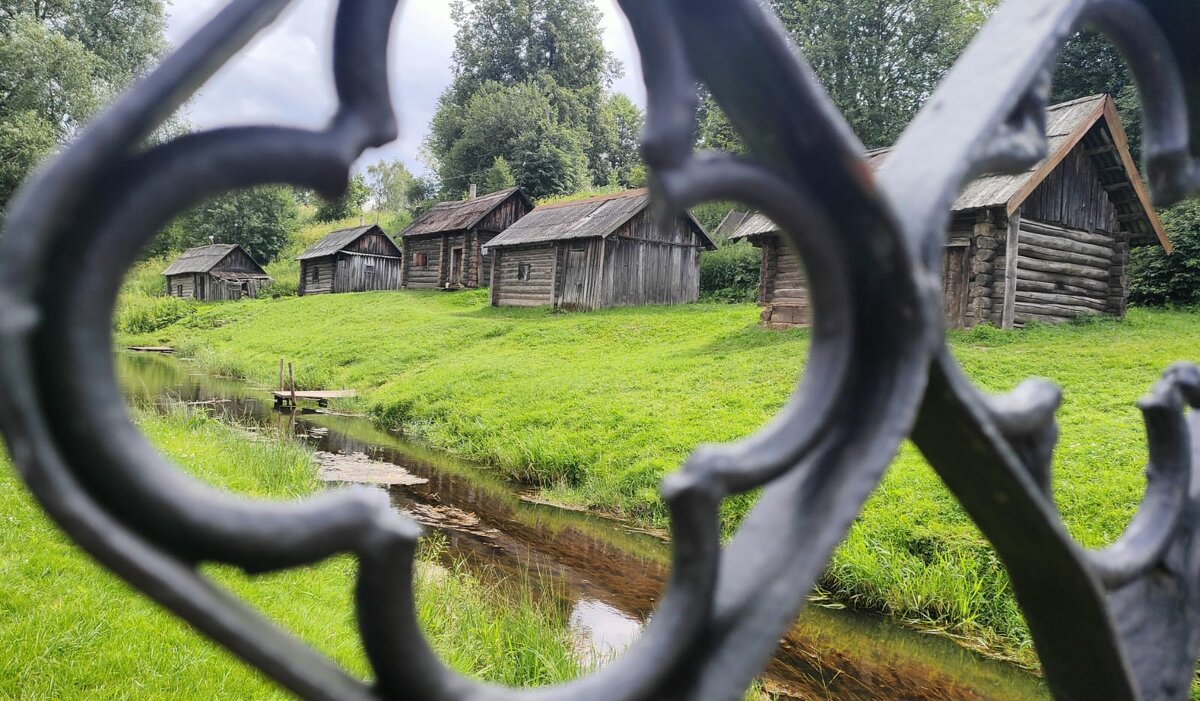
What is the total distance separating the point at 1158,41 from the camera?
91 centimetres

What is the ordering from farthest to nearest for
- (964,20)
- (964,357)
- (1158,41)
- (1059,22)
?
(964,20)
(964,357)
(1158,41)
(1059,22)

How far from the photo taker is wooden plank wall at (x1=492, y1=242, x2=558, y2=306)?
22719 millimetres

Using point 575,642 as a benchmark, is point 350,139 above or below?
above

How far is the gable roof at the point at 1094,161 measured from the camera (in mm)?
12406

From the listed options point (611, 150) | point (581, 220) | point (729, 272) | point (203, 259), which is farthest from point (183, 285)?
point (729, 272)

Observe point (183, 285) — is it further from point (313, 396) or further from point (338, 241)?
point (313, 396)

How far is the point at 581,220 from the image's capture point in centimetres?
2312

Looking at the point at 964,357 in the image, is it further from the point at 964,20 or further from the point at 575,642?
the point at 964,20

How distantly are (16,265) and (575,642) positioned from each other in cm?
511

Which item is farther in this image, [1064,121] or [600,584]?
[1064,121]

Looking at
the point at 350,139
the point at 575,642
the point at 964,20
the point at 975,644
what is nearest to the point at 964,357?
the point at 975,644

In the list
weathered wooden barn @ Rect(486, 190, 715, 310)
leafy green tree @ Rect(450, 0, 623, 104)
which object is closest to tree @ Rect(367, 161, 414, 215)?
leafy green tree @ Rect(450, 0, 623, 104)

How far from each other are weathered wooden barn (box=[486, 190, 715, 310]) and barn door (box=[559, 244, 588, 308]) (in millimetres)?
26

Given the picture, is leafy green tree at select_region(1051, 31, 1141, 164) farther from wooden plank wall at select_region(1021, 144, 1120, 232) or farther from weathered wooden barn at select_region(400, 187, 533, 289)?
weathered wooden barn at select_region(400, 187, 533, 289)
